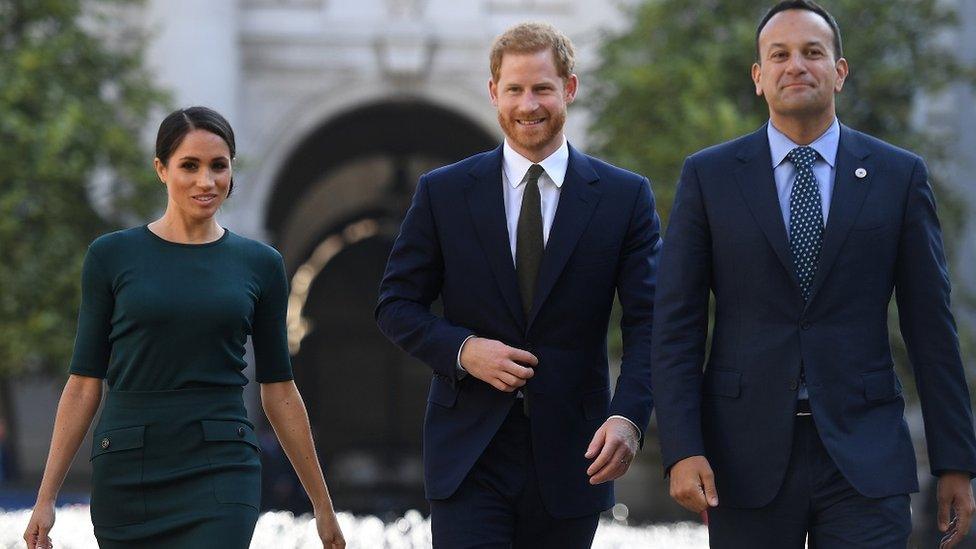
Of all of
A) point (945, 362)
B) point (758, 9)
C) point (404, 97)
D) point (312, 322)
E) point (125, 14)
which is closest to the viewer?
point (945, 362)

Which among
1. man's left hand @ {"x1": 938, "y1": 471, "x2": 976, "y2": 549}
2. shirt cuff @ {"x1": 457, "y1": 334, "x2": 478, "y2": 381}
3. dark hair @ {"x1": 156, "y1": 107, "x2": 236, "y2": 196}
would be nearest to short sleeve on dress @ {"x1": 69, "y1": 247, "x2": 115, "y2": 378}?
dark hair @ {"x1": 156, "y1": 107, "x2": 236, "y2": 196}

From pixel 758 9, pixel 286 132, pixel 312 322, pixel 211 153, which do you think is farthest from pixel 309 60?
pixel 211 153

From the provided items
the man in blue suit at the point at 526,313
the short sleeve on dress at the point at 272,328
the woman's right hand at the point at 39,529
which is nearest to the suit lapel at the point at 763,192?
the man in blue suit at the point at 526,313

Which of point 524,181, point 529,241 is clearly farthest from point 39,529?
point 524,181

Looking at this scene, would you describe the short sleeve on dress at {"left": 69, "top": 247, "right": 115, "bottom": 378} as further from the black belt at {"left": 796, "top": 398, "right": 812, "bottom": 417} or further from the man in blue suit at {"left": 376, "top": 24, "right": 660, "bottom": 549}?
the black belt at {"left": 796, "top": 398, "right": 812, "bottom": 417}

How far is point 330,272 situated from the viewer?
35469 mm

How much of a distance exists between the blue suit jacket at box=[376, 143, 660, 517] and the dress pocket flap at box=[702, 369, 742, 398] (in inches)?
10.5

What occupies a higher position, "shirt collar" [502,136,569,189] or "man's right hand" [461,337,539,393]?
"shirt collar" [502,136,569,189]

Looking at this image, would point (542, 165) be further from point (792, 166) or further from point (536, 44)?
point (792, 166)

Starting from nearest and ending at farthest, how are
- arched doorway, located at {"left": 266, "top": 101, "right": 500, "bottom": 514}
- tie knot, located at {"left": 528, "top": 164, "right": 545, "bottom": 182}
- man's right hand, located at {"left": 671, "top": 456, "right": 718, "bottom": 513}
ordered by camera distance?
1. man's right hand, located at {"left": 671, "top": 456, "right": 718, "bottom": 513}
2. tie knot, located at {"left": 528, "top": 164, "right": 545, "bottom": 182}
3. arched doorway, located at {"left": 266, "top": 101, "right": 500, "bottom": 514}

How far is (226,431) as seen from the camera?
5.22 m

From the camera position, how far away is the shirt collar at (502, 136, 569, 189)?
5496 mm

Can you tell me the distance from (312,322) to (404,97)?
36.7 ft

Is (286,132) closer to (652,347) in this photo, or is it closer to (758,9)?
(758,9)
